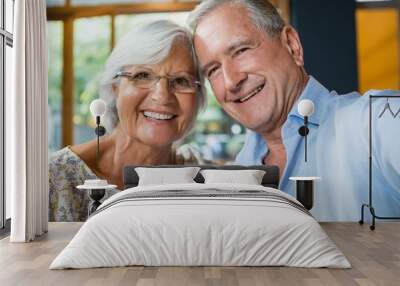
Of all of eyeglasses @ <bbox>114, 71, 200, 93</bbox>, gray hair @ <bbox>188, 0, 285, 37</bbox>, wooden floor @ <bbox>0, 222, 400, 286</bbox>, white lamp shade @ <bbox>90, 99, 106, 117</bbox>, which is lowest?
wooden floor @ <bbox>0, 222, 400, 286</bbox>

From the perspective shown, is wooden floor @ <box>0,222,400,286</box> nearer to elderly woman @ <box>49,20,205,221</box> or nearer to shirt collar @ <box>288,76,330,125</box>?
elderly woman @ <box>49,20,205,221</box>

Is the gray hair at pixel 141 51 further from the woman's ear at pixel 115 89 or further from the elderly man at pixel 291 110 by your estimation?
the elderly man at pixel 291 110

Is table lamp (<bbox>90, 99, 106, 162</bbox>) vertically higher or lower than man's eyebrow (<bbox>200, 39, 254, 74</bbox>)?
lower

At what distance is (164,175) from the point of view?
624cm

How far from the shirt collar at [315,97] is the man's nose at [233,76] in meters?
0.67

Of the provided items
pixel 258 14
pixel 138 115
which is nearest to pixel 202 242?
pixel 138 115

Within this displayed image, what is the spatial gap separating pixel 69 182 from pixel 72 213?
37 cm

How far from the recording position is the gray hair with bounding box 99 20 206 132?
21.8ft

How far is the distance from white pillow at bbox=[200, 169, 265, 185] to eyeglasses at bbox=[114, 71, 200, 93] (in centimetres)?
106

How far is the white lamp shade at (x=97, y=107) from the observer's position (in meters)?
6.48

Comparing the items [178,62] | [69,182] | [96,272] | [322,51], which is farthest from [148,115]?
[96,272]

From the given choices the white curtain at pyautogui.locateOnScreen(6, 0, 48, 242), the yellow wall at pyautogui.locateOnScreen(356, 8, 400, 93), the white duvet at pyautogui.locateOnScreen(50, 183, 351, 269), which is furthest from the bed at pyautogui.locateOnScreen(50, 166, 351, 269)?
the yellow wall at pyautogui.locateOnScreen(356, 8, 400, 93)

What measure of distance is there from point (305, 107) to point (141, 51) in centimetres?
200

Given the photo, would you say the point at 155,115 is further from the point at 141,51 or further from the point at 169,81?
the point at 141,51
